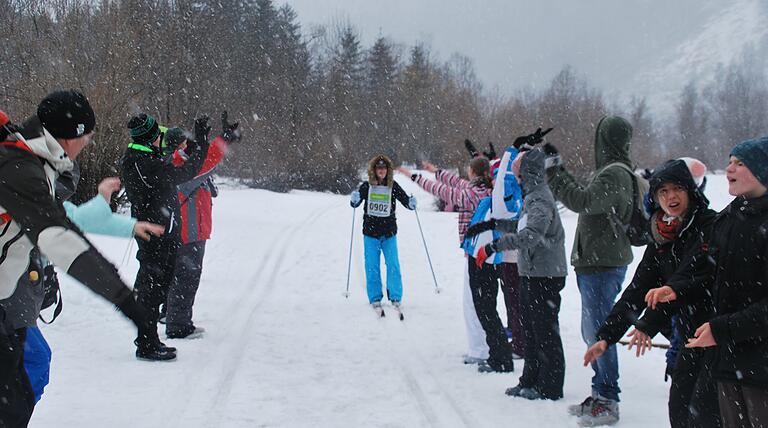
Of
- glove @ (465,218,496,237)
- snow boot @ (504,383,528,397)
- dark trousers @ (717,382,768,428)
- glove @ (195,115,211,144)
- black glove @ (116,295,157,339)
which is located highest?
glove @ (195,115,211,144)

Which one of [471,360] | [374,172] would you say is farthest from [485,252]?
[374,172]

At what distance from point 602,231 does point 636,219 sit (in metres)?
0.27

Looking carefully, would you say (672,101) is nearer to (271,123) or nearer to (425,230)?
(271,123)

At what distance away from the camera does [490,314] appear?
5.71 metres

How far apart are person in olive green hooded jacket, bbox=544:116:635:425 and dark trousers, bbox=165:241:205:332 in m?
4.00

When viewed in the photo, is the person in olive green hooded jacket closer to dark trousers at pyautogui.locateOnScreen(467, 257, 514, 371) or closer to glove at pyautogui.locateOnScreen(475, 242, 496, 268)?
glove at pyautogui.locateOnScreen(475, 242, 496, 268)

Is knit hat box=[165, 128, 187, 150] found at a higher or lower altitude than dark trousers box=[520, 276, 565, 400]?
higher

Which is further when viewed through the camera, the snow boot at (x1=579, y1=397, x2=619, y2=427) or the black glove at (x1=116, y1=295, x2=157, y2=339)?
the snow boot at (x1=579, y1=397, x2=619, y2=427)

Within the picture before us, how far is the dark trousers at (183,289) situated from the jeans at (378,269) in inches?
95.4

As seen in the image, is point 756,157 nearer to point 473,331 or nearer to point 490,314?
point 490,314

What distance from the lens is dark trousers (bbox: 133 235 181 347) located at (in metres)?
5.81

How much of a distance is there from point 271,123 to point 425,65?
34448 mm

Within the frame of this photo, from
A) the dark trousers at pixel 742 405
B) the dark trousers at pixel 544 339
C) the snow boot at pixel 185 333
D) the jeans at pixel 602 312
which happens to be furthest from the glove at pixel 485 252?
the snow boot at pixel 185 333

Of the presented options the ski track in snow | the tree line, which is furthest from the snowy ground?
the tree line
